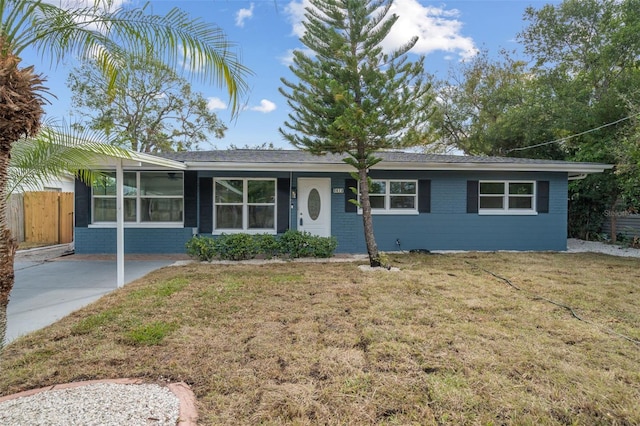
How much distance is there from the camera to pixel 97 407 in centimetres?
241

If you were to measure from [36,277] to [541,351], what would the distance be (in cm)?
835

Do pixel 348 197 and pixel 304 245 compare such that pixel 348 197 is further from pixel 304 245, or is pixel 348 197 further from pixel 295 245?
pixel 295 245

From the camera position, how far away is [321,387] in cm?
282

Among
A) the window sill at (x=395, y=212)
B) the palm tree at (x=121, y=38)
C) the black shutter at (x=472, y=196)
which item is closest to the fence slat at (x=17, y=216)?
the palm tree at (x=121, y=38)

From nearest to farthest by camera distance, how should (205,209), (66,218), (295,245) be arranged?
1. (295,245)
2. (205,209)
3. (66,218)

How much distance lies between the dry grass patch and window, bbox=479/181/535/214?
4.47 metres

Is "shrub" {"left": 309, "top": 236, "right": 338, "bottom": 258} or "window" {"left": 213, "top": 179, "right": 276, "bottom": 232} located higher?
"window" {"left": 213, "top": 179, "right": 276, "bottom": 232}

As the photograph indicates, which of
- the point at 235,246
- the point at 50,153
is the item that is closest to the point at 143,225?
the point at 235,246

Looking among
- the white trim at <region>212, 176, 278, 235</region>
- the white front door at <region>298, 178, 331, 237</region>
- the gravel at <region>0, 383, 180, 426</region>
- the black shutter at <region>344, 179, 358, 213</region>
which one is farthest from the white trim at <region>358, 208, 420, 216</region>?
the gravel at <region>0, 383, 180, 426</region>

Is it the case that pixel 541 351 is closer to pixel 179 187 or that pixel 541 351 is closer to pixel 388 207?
pixel 388 207

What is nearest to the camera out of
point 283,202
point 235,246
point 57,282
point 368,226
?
point 57,282

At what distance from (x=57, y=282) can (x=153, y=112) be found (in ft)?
58.0

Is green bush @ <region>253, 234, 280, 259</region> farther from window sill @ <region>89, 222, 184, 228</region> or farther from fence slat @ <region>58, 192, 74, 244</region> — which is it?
fence slat @ <region>58, 192, 74, 244</region>

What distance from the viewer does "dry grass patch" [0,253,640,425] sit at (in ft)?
8.40
